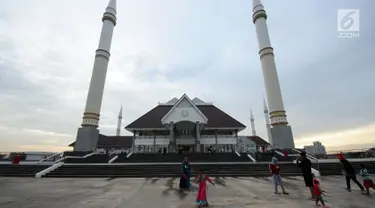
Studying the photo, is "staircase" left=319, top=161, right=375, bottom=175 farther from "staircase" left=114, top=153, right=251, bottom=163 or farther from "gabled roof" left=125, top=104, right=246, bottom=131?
"gabled roof" left=125, top=104, right=246, bottom=131

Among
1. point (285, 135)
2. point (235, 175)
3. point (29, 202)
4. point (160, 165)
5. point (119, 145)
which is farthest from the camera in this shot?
point (119, 145)

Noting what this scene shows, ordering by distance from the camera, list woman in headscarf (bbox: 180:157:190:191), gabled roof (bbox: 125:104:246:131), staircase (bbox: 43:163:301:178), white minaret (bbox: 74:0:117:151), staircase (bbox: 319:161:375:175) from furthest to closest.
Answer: gabled roof (bbox: 125:104:246:131), white minaret (bbox: 74:0:117:151), staircase (bbox: 319:161:375:175), staircase (bbox: 43:163:301:178), woman in headscarf (bbox: 180:157:190:191)

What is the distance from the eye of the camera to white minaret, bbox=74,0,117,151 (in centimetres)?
2902

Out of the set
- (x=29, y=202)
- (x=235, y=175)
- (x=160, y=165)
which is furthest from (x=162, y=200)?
(x=160, y=165)

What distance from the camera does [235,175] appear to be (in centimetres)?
1570

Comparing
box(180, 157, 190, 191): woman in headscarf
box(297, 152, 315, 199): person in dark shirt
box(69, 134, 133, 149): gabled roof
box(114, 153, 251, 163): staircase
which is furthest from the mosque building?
box(297, 152, 315, 199): person in dark shirt

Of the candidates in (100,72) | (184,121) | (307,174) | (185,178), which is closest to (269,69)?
(184,121)

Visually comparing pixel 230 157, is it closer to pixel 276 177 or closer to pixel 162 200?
pixel 276 177

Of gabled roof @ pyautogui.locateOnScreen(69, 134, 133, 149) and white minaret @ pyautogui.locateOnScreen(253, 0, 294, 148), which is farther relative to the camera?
gabled roof @ pyautogui.locateOnScreen(69, 134, 133, 149)

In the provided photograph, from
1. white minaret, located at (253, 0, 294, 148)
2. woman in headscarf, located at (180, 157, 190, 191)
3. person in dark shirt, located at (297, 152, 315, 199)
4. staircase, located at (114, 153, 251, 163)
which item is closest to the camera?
person in dark shirt, located at (297, 152, 315, 199)

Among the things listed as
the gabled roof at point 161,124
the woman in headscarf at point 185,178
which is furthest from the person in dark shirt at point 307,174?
the gabled roof at point 161,124

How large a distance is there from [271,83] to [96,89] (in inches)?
1157

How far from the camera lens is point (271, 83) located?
32781mm

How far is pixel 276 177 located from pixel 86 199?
748 cm
